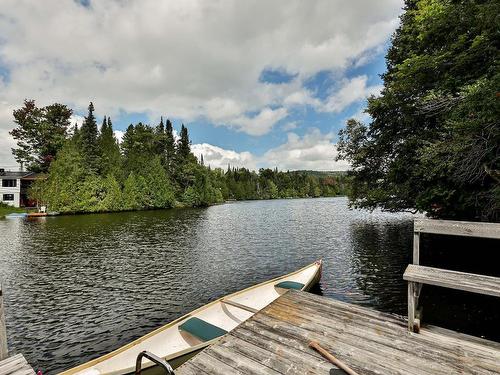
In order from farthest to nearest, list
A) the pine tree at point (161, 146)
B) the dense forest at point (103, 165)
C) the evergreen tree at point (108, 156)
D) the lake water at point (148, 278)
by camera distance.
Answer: the pine tree at point (161, 146) < the evergreen tree at point (108, 156) < the dense forest at point (103, 165) < the lake water at point (148, 278)

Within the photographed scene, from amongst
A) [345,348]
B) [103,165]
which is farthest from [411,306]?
[103,165]

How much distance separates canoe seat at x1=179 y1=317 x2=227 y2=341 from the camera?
726 centimetres

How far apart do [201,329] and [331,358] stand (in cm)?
441

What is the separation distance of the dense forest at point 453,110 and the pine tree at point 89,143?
56297 millimetres

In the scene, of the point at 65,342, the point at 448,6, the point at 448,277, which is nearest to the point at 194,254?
the point at 65,342

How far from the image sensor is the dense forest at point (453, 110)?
1085cm

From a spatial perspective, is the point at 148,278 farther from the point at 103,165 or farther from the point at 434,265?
the point at 103,165

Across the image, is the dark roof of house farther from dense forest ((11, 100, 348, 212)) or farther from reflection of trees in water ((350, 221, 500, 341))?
reflection of trees in water ((350, 221, 500, 341))

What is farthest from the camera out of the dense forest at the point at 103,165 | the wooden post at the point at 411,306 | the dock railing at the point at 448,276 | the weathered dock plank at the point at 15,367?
the dense forest at the point at 103,165

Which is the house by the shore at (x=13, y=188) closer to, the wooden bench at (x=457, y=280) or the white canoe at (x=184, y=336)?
the white canoe at (x=184, y=336)

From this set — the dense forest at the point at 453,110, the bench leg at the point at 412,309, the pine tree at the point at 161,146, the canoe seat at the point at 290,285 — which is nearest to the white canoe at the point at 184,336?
the canoe seat at the point at 290,285

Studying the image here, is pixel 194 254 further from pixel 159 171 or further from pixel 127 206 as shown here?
pixel 159 171

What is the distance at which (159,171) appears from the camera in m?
68.4

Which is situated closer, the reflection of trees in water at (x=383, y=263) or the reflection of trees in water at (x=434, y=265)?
the reflection of trees in water at (x=434, y=265)
